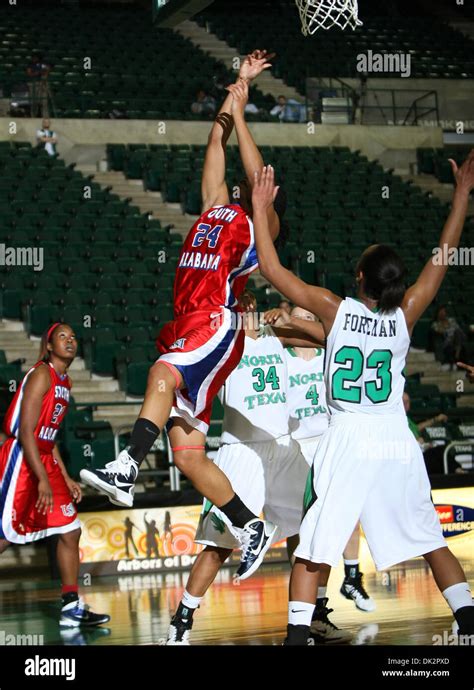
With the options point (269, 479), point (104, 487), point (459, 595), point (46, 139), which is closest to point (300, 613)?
point (459, 595)

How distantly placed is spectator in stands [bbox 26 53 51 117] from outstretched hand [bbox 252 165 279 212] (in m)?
14.2

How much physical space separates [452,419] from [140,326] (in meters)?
3.77

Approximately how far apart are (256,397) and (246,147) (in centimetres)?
161

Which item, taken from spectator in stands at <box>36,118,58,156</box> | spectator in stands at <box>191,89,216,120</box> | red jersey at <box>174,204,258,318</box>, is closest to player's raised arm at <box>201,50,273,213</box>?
red jersey at <box>174,204,258,318</box>

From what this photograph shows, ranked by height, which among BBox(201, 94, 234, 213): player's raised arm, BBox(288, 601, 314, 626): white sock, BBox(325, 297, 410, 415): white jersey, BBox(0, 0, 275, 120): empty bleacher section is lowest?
BBox(288, 601, 314, 626): white sock

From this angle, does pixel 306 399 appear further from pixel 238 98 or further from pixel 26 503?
pixel 238 98

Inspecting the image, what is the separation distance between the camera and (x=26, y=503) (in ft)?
22.8

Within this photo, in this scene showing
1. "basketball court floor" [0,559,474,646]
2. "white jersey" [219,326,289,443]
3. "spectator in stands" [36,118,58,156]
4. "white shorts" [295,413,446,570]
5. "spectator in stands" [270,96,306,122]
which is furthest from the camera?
"spectator in stands" [270,96,306,122]

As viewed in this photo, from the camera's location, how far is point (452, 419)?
481 inches

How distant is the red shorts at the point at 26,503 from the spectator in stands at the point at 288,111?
1371 cm

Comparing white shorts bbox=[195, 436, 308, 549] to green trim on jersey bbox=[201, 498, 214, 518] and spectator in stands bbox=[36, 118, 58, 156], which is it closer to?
green trim on jersey bbox=[201, 498, 214, 518]

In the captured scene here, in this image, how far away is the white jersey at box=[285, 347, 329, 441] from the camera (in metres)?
7.14

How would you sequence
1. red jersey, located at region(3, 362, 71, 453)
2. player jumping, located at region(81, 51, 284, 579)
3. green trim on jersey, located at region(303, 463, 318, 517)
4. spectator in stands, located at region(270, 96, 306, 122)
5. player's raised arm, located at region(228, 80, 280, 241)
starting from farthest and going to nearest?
1. spectator in stands, located at region(270, 96, 306, 122)
2. red jersey, located at region(3, 362, 71, 453)
3. player's raised arm, located at region(228, 80, 280, 241)
4. player jumping, located at region(81, 51, 284, 579)
5. green trim on jersey, located at region(303, 463, 318, 517)
